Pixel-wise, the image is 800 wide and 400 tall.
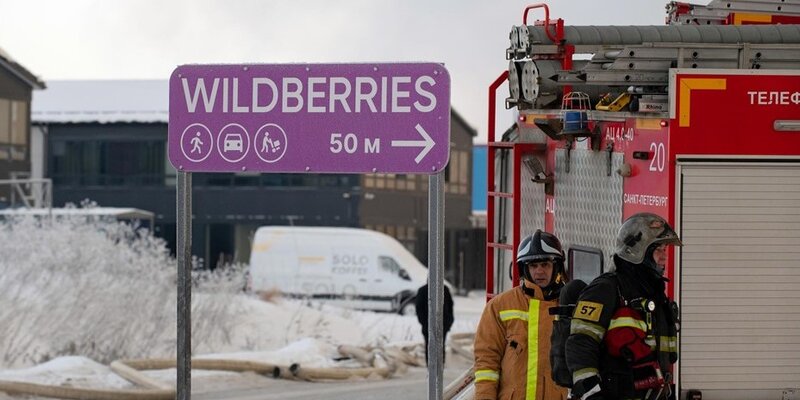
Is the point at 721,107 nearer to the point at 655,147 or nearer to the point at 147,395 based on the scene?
the point at 655,147

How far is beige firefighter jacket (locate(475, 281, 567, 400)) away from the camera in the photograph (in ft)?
23.5

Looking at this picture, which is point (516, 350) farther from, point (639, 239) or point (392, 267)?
point (392, 267)

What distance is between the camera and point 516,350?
23.7 feet

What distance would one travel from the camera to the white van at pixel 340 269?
125 feet

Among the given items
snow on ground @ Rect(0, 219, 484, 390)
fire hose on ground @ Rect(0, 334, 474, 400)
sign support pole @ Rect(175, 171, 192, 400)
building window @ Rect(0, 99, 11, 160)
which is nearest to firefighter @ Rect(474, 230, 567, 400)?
sign support pole @ Rect(175, 171, 192, 400)

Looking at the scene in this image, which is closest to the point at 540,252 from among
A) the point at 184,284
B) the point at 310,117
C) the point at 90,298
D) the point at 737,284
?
the point at 310,117

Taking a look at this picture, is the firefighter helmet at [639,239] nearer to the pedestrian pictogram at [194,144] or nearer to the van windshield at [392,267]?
the pedestrian pictogram at [194,144]

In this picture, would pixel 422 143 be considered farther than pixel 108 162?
No

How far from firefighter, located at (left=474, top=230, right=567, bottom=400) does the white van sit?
30.5 metres

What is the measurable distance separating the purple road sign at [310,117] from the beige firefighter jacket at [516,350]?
2.42 feet

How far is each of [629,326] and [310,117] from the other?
185 cm

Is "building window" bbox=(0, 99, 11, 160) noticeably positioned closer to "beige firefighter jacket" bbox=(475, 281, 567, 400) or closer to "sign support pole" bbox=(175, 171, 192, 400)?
"sign support pole" bbox=(175, 171, 192, 400)

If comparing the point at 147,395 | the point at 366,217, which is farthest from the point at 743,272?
the point at 366,217

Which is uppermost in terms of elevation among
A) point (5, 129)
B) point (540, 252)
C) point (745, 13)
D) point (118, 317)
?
point (5, 129)
